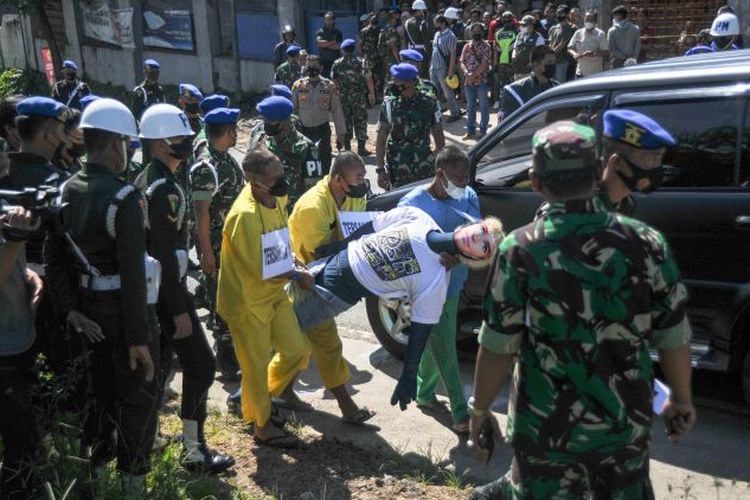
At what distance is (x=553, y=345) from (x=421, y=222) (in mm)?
2188

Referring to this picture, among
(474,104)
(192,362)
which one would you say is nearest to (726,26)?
(474,104)

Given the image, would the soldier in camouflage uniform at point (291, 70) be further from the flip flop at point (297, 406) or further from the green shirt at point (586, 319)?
the green shirt at point (586, 319)

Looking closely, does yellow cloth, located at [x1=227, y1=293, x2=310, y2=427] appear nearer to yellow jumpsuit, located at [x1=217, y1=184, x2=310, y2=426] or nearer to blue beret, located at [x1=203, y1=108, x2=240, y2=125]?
yellow jumpsuit, located at [x1=217, y1=184, x2=310, y2=426]

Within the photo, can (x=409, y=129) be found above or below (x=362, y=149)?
above

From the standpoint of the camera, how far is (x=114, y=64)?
2511 centimetres

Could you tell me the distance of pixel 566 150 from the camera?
9.74 ft

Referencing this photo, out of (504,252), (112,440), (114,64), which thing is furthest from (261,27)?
(504,252)

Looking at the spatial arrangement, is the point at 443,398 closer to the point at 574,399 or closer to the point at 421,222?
the point at 421,222

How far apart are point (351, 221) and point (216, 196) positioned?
125 centimetres

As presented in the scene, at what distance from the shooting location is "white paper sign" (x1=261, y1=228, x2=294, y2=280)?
5.09 metres

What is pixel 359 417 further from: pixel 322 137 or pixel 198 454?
pixel 322 137

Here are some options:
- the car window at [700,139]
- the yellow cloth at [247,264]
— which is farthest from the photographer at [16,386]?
the car window at [700,139]

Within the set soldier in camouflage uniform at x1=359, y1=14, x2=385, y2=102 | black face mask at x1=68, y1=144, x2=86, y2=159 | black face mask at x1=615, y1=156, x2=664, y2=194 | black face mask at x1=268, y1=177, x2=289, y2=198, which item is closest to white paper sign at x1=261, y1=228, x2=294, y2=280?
black face mask at x1=268, y1=177, x2=289, y2=198

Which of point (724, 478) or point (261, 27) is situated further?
point (261, 27)
